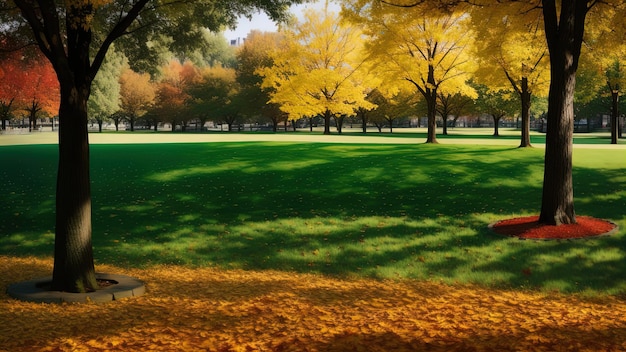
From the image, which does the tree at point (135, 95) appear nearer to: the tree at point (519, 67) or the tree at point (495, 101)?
the tree at point (495, 101)

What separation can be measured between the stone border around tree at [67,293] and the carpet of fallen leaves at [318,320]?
17cm

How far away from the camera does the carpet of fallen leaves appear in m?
5.82

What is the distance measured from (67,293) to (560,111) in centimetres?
1095

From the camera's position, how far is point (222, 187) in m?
18.7

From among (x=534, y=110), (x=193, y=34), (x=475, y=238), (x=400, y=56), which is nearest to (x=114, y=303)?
(x=475, y=238)

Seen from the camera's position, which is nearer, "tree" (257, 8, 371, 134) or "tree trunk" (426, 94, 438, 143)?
"tree trunk" (426, 94, 438, 143)

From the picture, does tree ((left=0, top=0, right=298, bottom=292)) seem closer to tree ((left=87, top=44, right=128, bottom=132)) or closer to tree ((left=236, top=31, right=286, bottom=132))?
tree ((left=87, top=44, right=128, bottom=132))

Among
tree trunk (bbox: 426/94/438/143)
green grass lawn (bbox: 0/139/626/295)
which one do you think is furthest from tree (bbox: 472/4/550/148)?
green grass lawn (bbox: 0/139/626/295)

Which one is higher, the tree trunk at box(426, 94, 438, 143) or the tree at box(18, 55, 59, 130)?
the tree at box(18, 55, 59, 130)

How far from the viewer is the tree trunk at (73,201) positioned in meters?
8.46

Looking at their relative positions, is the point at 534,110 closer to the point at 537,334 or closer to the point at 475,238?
the point at 475,238

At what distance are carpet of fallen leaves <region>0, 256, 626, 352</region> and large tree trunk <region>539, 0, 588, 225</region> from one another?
4.68 metres

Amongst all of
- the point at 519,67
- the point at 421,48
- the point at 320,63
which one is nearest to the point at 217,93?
the point at 320,63

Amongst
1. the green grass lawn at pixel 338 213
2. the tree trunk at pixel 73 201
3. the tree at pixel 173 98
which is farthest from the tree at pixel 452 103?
the tree trunk at pixel 73 201
